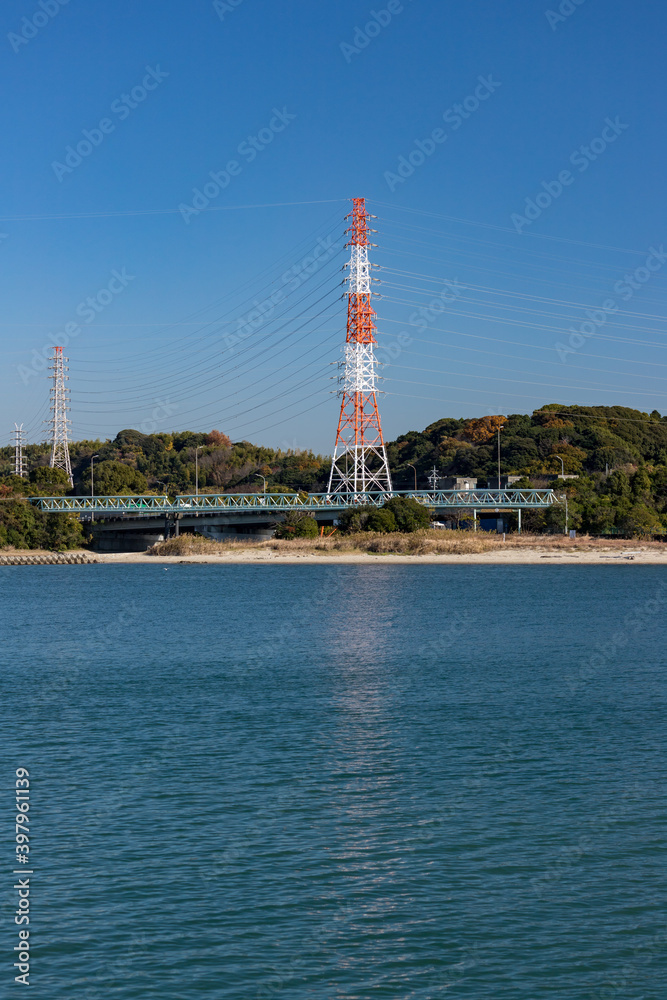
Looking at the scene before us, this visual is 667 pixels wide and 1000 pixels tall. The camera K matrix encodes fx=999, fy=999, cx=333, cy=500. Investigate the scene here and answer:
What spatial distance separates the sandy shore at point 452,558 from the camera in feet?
276

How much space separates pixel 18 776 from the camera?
57.5 ft

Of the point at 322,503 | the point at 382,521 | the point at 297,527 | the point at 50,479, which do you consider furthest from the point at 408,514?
the point at 50,479

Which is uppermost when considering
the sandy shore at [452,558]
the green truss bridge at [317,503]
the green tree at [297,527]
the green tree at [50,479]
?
the green tree at [50,479]

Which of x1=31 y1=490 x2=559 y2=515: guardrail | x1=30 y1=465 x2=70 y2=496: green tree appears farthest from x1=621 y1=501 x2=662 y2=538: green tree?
x1=30 y1=465 x2=70 y2=496: green tree

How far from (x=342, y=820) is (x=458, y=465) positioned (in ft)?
397

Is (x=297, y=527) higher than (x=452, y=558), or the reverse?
(x=297, y=527)

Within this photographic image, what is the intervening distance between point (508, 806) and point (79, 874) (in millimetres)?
6627

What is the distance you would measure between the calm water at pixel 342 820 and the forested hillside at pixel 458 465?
2573 inches

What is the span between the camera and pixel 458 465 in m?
134

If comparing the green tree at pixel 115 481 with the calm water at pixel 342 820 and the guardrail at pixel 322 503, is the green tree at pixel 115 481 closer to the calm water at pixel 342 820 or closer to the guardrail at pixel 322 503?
the guardrail at pixel 322 503

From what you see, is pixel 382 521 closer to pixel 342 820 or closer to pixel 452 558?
pixel 452 558

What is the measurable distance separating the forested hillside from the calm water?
214 feet

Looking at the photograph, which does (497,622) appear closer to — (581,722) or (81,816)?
(581,722)

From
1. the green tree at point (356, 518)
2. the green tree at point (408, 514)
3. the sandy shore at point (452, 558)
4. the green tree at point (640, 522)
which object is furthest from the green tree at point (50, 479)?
the green tree at point (640, 522)
